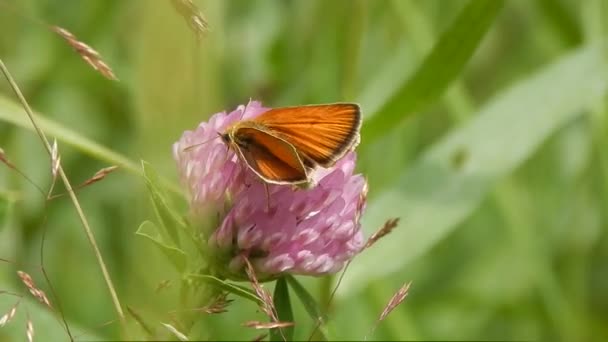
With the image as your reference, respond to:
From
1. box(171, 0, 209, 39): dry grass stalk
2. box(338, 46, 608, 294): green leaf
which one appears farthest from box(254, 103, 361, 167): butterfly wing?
box(338, 46, 608, 294): green leaf

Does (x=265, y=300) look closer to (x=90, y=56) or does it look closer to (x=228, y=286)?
(x=228, y=286)

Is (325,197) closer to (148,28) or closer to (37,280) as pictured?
(148,28)

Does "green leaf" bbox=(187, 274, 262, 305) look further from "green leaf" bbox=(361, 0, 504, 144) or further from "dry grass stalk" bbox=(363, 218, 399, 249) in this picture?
"green leaf" bbox=(361, 0, 504, 144)

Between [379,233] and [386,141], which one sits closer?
[379,233]

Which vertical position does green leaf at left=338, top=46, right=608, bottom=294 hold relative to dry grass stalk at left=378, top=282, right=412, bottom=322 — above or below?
below

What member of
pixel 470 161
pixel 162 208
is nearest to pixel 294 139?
pixel 162 208

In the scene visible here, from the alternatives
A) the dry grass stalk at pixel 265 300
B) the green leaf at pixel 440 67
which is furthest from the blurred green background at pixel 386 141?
the dry grass stalk at pixel 265 300

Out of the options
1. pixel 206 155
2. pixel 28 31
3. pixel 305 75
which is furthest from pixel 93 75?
pixel 206 155
